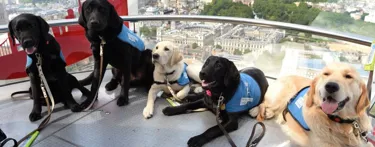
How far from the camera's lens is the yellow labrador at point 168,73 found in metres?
2.58

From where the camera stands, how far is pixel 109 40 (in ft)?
7.99

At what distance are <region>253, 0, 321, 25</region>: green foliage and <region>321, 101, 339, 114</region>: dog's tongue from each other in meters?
1.73

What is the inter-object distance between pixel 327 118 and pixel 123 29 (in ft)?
→ 5.89

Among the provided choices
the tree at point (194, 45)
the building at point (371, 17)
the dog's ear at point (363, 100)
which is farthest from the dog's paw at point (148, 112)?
the building at point (371, 17)

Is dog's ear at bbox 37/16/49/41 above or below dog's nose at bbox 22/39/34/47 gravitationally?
above

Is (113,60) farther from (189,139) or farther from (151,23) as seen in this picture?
(151,23)

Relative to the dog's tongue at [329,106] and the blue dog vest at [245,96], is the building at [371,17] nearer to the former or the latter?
the blue dog vest at [245,96]

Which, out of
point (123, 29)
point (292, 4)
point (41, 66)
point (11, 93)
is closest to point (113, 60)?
point (123, 29)

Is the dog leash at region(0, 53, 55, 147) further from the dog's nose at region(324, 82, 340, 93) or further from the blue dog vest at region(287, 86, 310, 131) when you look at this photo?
the dog's nose at region(324, 82, 340, 93)

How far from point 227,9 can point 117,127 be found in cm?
219

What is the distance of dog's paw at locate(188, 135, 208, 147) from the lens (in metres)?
2.04

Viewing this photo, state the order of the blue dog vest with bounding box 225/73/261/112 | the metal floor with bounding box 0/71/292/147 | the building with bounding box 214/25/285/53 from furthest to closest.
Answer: the building with bounding box 214/25/285/53 < the blue dog vest with bounding box 225/73/261/112 < the metal floor with bounding box 0/71/292/147

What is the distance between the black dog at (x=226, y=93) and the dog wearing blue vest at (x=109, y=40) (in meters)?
0.58

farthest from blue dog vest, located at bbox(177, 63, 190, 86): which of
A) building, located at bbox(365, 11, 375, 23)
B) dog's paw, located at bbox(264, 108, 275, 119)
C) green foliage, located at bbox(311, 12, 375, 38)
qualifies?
building, located at bbox(365, 11, 375, 23)
